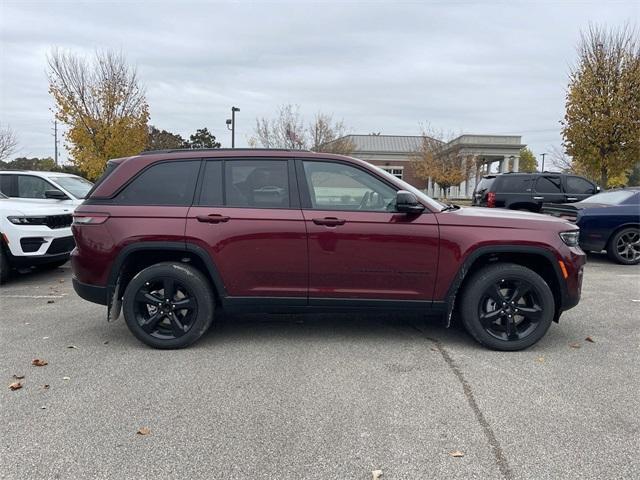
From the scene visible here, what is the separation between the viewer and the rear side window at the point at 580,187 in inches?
466

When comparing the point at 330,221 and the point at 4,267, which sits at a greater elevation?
the point at 330,221

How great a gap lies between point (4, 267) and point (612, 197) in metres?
11.0

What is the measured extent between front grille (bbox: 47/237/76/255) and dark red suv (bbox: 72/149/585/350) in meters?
3.23

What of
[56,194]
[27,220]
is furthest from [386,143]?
[27,220]

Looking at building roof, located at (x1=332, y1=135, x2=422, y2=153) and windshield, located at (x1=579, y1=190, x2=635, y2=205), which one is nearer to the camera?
windshield, located at (x1=579, y1=190, x2=635, y2=205)

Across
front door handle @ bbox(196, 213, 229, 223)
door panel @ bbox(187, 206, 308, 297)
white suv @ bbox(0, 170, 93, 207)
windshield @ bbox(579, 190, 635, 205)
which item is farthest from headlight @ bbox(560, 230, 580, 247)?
white suv @ bbox(0, 170, 93, 207)

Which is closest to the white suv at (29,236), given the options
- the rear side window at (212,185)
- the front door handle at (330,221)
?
the rear side window at (212,185)

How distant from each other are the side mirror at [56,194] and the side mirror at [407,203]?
6.65 m

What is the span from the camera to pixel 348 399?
333 centimetres

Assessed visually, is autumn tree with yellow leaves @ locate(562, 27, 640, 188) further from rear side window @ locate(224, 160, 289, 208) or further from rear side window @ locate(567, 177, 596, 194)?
rear side window @ locate(224, 160, 289, 208)

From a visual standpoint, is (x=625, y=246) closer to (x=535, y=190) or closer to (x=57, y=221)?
(x=535, y=190)

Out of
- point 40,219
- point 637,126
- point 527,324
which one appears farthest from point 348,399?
point 637,126

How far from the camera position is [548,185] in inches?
466

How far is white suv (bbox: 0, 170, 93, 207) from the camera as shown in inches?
323
